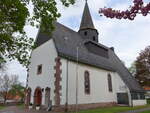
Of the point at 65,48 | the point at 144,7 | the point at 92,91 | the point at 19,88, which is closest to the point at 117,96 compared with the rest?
the point at 92,91

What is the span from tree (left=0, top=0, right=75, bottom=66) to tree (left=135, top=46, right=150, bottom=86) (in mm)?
30660

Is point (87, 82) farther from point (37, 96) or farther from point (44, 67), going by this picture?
point (37, 96)

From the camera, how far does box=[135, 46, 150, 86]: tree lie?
34.9 m

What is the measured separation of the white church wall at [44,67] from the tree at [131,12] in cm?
1358

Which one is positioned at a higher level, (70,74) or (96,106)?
(70,74)

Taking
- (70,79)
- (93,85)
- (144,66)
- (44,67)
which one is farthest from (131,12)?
(144,66)

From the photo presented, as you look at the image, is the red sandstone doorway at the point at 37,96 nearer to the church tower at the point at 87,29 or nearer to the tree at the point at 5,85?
the church tower at the point at 87,29

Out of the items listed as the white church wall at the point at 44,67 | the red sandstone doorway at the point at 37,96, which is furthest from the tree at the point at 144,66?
the red sandstone doorway at the point at 37,96

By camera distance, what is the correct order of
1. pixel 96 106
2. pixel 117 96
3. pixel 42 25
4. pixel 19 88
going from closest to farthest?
pixel 42 25, pixel 96 106, pixel 117 96, pixel 19 88

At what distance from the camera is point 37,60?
2175 centimetres

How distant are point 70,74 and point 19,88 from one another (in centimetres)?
3779

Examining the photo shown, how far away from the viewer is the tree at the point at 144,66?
3490 cm

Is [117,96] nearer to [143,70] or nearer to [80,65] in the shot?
[80,65]

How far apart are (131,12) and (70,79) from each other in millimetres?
14067
